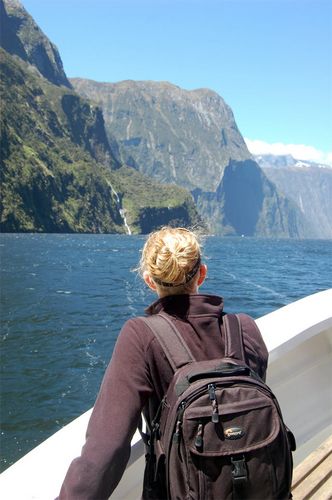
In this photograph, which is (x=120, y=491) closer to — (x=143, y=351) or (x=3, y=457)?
(x=143, y=351)

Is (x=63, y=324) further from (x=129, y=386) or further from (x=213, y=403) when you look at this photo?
(x=213, y=403)

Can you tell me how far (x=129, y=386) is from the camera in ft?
5.40

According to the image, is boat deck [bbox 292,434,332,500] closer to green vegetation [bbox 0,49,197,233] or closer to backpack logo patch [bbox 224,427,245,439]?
backpack logo patch [bbox 224,427,245,439]

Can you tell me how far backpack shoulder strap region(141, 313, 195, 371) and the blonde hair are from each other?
0.63 feet

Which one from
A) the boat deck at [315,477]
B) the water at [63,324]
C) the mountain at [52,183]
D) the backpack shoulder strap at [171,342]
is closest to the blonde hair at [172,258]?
the backpack shoulder strap at [171,342]

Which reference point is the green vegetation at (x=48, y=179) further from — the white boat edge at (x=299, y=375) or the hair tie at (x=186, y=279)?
the hair tie at (x=186, y=279)

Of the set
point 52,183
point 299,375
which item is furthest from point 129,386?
point 52,183

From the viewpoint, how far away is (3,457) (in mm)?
8945

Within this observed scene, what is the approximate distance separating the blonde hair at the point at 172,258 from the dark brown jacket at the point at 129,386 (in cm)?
8

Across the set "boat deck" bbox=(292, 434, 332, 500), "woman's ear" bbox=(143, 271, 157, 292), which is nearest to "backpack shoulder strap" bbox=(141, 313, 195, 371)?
"woman's ear" bbox=(143, 271, 157, 292)

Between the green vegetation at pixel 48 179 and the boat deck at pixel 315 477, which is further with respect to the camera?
the green vegetation at pixel 48 179

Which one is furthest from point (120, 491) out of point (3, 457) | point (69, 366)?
point (69, 366)

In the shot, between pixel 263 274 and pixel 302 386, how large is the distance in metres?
40.0

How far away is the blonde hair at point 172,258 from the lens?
6.09ft
